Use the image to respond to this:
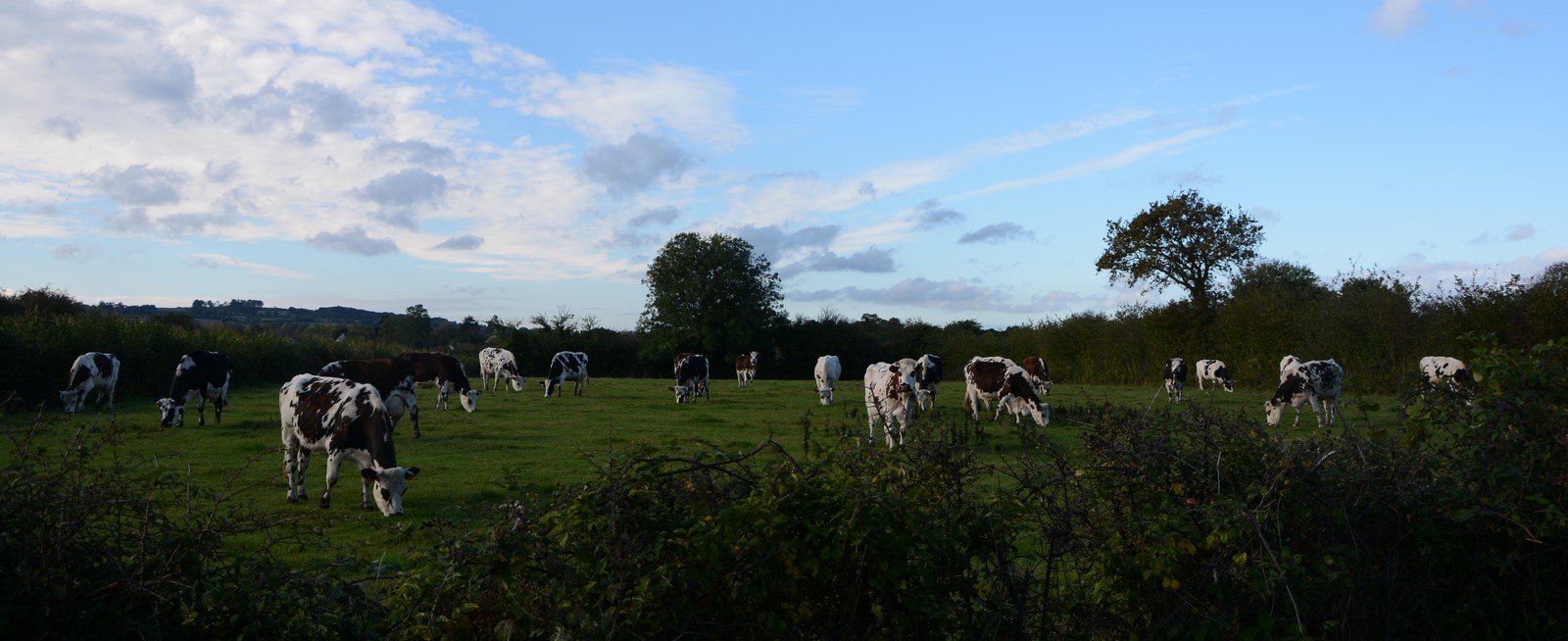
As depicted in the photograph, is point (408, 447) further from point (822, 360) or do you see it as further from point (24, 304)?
point (24, 304)

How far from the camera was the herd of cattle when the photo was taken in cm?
1152

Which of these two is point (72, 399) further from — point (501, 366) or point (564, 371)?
point (501, 366)

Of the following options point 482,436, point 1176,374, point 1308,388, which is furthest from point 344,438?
point 1176,374

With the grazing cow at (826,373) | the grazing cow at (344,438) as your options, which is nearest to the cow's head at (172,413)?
the grazing cow at (344,438)

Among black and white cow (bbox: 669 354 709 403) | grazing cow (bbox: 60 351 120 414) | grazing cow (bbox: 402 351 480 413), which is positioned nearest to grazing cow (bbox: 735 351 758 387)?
black and white cow (bbox: 669 354 709 403)

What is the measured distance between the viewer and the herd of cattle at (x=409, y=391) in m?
11.5

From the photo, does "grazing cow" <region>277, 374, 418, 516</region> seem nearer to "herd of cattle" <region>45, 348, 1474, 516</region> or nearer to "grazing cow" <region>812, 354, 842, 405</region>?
"herd of cattle" <region>45, 348, 1474, 516</region>

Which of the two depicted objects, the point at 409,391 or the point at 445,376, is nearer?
the point at 409,391

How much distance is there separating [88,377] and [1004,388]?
69.1 feet

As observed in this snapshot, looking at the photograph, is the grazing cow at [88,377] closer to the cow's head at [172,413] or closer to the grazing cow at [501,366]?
the cow's head at [172,413]

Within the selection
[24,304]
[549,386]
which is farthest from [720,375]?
[24,304]

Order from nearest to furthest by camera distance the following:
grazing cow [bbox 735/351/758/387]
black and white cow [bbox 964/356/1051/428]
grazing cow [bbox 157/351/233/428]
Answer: grazing cow [bbox 157/351/233/428]
black and white cow [bbox 964/356/1051/428]
grazing cow [bbox 735/351/758/387]

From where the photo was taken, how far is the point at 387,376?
20047 millimetres

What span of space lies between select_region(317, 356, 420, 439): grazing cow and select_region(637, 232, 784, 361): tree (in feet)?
132
